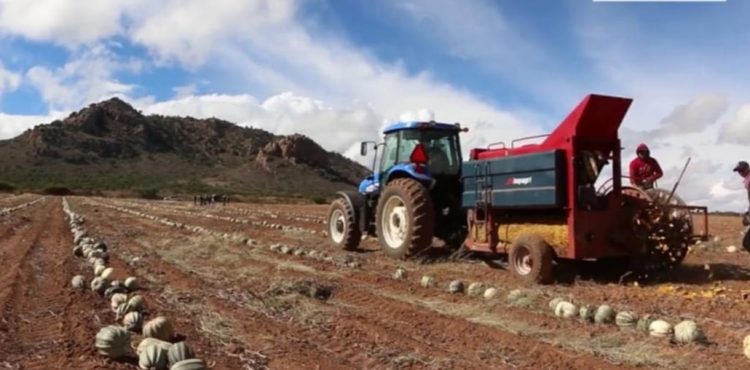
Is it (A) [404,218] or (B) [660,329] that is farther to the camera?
(A) [404,218]

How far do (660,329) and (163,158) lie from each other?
325 feet

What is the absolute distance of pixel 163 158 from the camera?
325ft

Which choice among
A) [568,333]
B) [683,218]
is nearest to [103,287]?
[568,333]

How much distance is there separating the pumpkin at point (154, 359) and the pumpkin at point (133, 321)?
3.95 ft

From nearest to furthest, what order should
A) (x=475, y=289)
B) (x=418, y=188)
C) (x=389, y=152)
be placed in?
1. (x=475, y=289)
2. (x=418, y=188)
3. (x=389, y=152)

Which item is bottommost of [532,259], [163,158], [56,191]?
[532,259]

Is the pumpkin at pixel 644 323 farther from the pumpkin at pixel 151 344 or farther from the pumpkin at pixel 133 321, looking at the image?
the pumpkin at pixel 133 321

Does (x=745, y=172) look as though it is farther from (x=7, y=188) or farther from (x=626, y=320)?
(x=7, y=188)

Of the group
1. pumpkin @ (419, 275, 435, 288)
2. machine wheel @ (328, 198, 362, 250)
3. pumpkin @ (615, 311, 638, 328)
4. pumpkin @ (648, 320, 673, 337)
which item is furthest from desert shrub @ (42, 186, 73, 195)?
pumpkin @ (648, 320, 673, 337)

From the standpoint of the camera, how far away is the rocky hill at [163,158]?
3297 inches

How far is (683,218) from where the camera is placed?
8.76 metres

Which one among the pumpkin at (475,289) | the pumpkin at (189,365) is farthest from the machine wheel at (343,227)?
the pumpkin at (189,365)

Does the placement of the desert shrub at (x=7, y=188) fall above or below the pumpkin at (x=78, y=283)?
above

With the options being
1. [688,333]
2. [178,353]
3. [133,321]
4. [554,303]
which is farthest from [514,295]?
[178,353]
